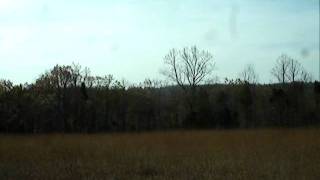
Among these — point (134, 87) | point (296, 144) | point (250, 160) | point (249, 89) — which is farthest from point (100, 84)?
point (250, 160)

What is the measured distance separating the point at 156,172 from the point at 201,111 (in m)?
58.3

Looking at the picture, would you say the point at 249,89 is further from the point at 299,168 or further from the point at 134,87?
the point at 299,168

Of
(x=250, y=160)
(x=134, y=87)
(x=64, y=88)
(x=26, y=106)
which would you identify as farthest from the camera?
(x=134, y=87)

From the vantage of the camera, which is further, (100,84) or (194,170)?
(100,84)

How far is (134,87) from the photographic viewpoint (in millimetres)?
85125

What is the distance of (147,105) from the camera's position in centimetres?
7950

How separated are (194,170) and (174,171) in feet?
1.96

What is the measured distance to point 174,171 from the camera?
1708cm

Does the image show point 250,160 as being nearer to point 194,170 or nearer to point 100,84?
point 194,170

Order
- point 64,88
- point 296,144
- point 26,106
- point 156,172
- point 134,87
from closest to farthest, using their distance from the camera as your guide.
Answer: point 156,172 → point 296,144 → point 26,106 → point 64,88 → point 134,87

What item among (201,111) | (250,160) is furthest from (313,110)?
(250,160)

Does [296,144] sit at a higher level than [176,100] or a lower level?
lower

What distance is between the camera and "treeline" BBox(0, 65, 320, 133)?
68188mm

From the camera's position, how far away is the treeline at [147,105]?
68.2 meters
